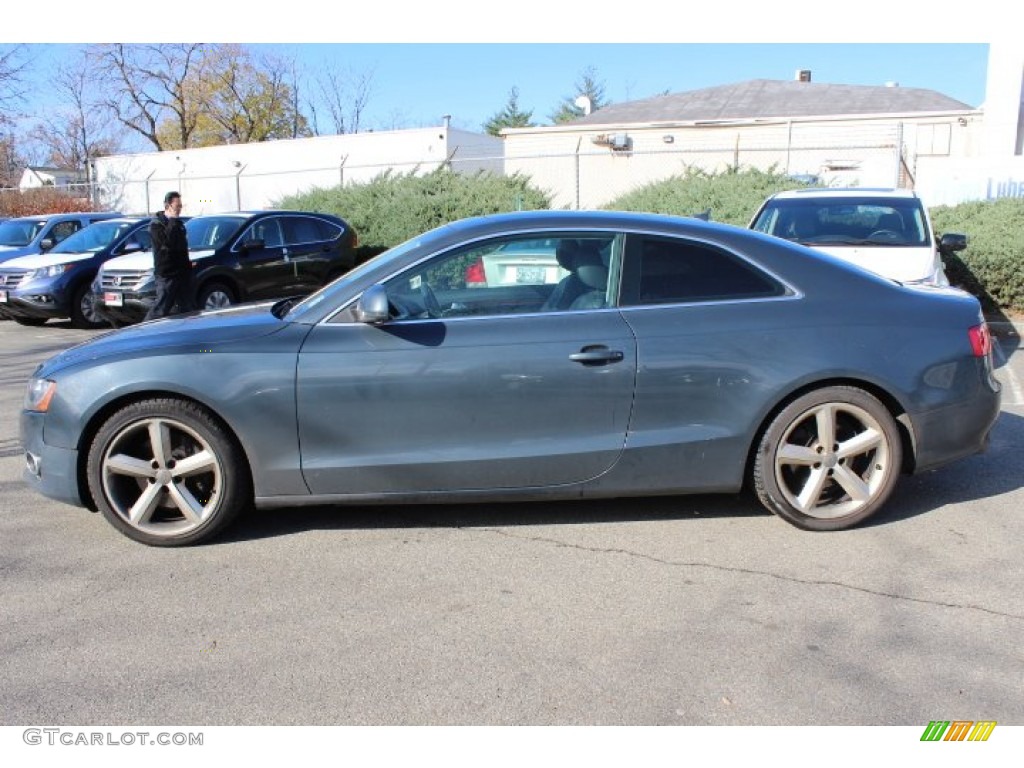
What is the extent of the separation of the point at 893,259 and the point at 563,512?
496 cm

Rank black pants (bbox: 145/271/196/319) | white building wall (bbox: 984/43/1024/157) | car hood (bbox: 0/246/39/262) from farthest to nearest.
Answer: white building wall (bbox: 984/43/1024/157) → car hood (bbox: 0/246/39/262) → black pants (bbox: 145/271/196/319)

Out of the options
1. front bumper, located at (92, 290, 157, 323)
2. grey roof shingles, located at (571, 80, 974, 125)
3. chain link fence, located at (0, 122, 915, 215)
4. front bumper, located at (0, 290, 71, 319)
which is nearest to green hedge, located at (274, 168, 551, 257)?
front bumper, located at (92, 290, 157, 323)

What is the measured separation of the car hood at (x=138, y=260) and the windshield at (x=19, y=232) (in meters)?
5.28

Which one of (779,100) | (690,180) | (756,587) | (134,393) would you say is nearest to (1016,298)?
(690,180)

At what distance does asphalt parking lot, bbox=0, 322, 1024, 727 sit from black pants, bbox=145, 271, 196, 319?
17.9 feet

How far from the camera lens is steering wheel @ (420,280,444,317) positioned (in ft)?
A: 14.4

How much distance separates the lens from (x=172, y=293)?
1021cm

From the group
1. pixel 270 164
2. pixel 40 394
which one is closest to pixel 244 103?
pixel 270 164

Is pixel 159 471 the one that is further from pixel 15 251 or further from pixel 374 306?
pixel 15 251

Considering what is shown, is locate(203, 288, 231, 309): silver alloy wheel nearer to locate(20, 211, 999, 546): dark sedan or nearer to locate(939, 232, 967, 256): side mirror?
locate(20, 211, 999, 546): dark sedan

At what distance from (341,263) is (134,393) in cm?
925

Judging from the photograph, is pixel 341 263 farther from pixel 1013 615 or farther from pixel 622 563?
pixel 1013 615

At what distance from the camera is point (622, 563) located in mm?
4133

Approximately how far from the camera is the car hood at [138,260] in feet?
38.2
